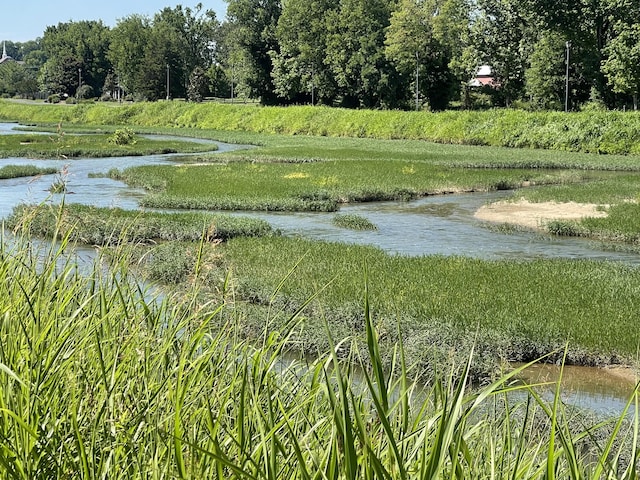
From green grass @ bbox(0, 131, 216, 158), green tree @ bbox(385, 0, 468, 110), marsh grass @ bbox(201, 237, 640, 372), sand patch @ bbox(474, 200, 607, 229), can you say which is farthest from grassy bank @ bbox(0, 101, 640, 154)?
marsh grass @ bbox(201, 237, 640, 372)

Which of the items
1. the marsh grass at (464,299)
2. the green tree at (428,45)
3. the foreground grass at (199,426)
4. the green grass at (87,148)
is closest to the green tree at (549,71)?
the green tree at (428,45)

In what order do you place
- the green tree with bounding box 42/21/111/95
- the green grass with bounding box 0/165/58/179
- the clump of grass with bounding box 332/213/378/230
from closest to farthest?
the clump of grass with bounding box 332/213/378/230, the green grass with bounding box 0/165/58/179, the green tree with bounding box 42/21/111/95

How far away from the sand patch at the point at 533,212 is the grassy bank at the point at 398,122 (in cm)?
2279

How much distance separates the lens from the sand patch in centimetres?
2177

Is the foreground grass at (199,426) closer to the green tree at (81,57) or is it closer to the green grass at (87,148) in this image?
the green grass at (87,148)

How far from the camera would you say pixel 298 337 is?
4539 millimetres

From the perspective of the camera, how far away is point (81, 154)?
143 feet

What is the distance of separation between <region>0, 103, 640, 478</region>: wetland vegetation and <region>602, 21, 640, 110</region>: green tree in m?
21.1

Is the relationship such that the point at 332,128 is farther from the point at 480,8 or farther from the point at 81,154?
the point at 81,154

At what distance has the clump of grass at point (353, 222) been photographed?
2045cm

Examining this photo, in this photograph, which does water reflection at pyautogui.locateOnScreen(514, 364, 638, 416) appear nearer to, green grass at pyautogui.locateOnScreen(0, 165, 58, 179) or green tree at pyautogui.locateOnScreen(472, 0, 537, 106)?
green grass at pyautogui.locateOnScreen(0, 165, 58, 179)

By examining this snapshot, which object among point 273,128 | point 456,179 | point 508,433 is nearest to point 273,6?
point 273,128

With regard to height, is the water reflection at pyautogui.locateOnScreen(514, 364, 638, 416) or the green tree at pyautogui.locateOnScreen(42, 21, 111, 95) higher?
the green tree at pyautogui.locateOnScreen(42, 21, 111, 95)

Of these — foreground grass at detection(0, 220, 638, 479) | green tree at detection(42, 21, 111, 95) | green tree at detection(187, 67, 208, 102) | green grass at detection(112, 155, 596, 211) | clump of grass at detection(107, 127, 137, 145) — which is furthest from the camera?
green tree at detection(42, 21, 111, 95)
